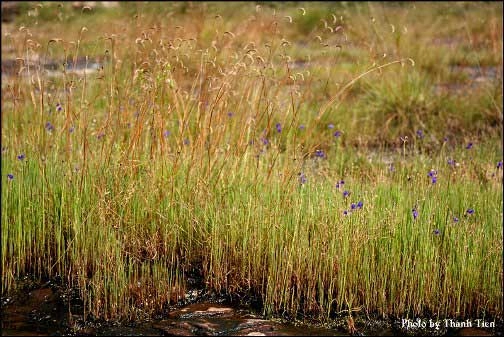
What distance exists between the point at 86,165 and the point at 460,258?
195cm

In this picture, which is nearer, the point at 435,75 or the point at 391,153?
the point at 391,153

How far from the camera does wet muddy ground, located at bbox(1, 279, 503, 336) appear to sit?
3094mm

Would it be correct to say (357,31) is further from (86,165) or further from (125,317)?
(125,317)

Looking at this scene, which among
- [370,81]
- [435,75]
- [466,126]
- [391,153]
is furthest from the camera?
[435,75]

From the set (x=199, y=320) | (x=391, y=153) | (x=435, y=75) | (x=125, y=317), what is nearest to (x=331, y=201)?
(x=199, y=320)

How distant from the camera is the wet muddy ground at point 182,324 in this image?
309cm

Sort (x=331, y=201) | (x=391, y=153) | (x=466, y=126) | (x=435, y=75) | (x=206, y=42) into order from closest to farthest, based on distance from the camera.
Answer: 1. (x=331, y=201)
2. (x=391, y=153)
3. (x=466, y=126)
4. (x=435, y=75)
5. (x=206, y=42)

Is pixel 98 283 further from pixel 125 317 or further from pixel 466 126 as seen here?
pixel 466 126

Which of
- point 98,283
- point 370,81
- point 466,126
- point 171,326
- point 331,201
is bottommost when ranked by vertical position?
point 171,326

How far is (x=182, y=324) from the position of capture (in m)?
3.17

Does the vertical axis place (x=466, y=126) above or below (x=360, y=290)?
above

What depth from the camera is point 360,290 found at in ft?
10.9

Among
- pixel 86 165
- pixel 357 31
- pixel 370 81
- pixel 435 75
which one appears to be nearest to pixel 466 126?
pixel 370 81

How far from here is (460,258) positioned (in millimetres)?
3344
